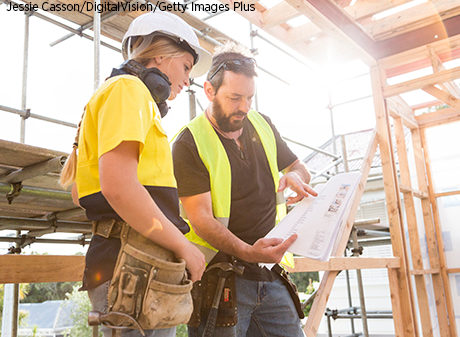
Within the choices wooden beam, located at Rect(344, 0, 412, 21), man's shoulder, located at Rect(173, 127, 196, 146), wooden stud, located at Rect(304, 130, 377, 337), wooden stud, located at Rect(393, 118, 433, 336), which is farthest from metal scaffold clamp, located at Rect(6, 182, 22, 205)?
wooden stud, located at Rect(393, 118, 433, 336)

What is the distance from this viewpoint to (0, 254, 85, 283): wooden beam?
1588 millimetres

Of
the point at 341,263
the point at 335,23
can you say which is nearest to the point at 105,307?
the point at 341,263

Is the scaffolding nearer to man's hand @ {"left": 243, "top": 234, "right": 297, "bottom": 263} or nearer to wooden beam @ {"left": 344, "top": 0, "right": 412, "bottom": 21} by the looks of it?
wooden beam @ {"left": 344, "top": 0, "right": 412, "bottom": 21}

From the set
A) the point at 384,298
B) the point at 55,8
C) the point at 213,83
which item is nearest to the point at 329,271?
the point at 213,83

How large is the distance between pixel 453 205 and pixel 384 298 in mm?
7059

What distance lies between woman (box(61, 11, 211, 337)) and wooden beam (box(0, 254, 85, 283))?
19.8 inches

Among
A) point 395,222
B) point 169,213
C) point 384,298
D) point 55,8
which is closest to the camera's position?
point 169,213

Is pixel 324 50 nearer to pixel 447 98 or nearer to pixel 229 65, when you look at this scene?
pixel 447 98

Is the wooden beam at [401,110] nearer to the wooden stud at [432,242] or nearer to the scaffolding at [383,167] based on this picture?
the scaffolding at [383,167]

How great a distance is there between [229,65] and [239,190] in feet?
2.09

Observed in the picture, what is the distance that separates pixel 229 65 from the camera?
2.10 metres

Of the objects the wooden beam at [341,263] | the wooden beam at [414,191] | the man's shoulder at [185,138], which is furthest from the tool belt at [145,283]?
the wooden beam at [414,191]

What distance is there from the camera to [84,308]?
72.6ft

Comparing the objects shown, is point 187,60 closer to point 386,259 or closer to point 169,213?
point 169,213
